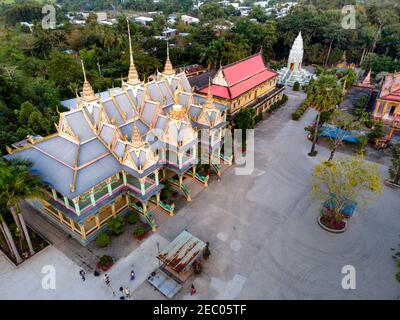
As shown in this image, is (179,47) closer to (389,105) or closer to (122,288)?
(389,105)

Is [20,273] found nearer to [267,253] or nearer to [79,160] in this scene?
[79,160]

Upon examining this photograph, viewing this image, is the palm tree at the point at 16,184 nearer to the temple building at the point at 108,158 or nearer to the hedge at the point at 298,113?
the temple building at the point at 108,158

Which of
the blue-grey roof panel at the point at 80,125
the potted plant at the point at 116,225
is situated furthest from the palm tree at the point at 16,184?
the potted plant at the point at 116,225

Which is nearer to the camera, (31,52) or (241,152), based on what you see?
(241,152)

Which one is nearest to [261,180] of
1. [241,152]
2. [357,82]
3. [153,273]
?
[241,152]

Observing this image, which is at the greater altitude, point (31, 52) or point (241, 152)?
point (31, 52)
